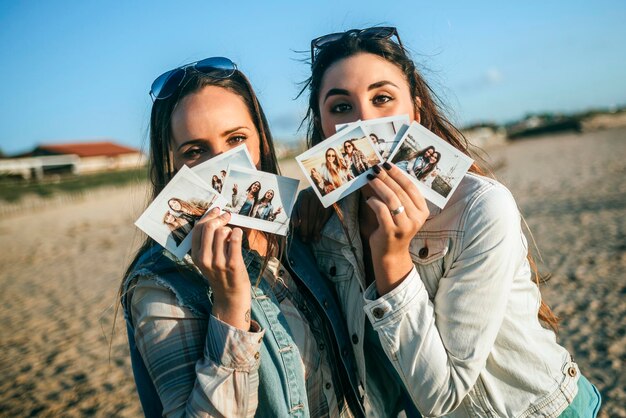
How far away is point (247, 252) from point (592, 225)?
464 inches

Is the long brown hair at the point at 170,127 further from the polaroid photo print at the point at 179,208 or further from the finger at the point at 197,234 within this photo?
the finger at the point at 197,234

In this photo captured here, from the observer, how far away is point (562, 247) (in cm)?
939

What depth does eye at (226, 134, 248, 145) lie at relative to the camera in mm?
2064

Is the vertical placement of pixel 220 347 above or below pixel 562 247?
above

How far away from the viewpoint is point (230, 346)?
5.19 feet

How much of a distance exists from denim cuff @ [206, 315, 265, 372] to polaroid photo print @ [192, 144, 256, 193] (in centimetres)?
61

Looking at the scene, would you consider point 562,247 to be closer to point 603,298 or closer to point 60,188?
point 603,298

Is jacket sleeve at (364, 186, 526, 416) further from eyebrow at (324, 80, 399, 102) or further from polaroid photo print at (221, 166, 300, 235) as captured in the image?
eyebrow at (324, 80, 399, 102)

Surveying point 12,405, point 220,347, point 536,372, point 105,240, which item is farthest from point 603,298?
point 105,240

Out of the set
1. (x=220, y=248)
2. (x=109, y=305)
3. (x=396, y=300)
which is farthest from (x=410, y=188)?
(x=109, y=305)

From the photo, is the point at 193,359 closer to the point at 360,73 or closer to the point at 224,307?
the point at 224,307

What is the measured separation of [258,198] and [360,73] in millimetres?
842

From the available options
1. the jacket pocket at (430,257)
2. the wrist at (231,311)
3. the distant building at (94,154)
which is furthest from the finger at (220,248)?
the distant building at (94,154)

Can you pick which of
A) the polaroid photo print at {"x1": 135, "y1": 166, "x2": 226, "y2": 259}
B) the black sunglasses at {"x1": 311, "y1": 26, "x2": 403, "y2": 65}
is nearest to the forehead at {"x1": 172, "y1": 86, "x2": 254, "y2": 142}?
the polaroid photo print at {"x1": 135, "y1": 166, "x2": 226, "y2": 259}
